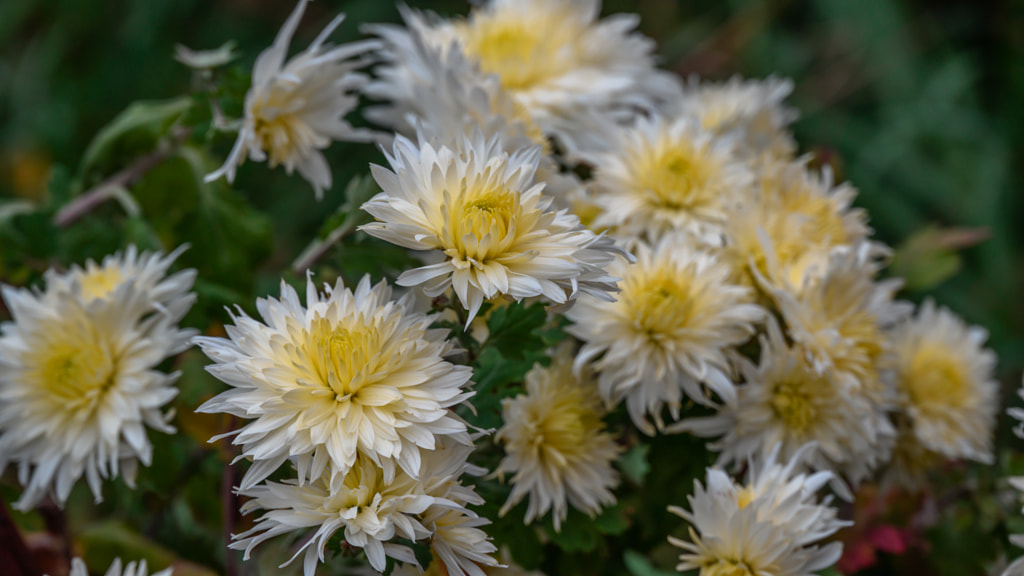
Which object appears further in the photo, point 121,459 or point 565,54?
point 565,54

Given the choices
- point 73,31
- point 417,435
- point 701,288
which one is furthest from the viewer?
point 73,31

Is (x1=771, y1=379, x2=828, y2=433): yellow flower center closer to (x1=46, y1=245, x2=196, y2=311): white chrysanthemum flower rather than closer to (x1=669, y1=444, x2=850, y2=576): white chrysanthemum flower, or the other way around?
(x1=669, y1=444, x2=850, y2=576): white chrysanthemum flower

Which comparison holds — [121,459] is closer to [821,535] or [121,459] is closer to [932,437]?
[821,535]

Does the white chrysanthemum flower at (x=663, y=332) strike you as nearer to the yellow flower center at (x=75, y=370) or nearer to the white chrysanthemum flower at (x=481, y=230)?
the white chrysanthemum flower at (x=481, y=230)

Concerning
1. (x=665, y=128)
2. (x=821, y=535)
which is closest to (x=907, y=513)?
(x=821, y=535)

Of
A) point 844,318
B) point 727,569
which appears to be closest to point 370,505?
point 727,569
